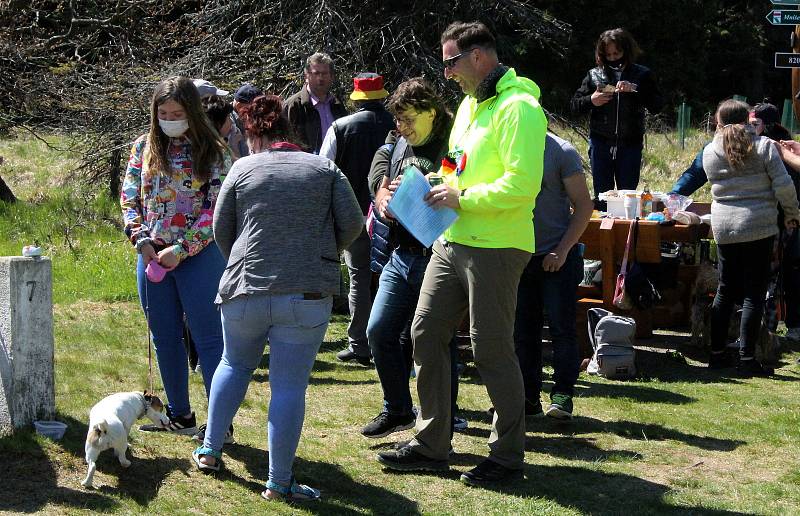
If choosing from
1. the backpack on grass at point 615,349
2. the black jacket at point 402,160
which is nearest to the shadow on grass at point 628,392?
the backpack on grass at point 615,349

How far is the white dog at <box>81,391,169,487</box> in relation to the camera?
15.1ft

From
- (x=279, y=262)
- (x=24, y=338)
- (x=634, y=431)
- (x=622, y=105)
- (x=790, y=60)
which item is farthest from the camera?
(x=790, y=60)

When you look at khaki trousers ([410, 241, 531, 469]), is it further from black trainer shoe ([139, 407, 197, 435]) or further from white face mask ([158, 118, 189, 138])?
white face mask ([158, 118, 189, 138])

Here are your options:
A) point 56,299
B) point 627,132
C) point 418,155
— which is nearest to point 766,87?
point 627,132

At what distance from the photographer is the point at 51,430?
513 cm

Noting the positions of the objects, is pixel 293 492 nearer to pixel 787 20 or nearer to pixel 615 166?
pixel 615 166

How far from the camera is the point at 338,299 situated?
945cm

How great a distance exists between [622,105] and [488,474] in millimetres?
4755

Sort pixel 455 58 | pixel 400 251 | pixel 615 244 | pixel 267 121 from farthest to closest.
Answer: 1. pixel 615 244
2. pixel 400 251
3. pixel 455 58
4. pixel 267 121

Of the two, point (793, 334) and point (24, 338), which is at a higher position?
point (24, 338)

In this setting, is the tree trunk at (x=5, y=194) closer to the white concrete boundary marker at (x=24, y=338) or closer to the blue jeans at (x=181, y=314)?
the white concrete boundary marker at (x=24, y=338)

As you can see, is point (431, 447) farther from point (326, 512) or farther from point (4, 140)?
point (4, 140)

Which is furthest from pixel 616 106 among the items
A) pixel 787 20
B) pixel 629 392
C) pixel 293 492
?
pixel 293 492

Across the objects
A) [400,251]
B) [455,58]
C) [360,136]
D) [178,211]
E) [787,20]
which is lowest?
[400,251]
